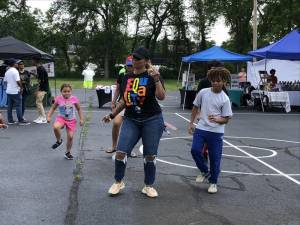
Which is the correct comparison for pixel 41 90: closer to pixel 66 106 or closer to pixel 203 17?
pixel 66 106

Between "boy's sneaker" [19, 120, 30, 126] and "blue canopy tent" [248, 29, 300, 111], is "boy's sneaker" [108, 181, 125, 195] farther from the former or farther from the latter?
"blue canopy tent" [248, 29, 300, 111]

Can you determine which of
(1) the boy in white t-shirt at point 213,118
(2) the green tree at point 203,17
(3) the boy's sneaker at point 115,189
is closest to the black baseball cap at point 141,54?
(1) the boy in white t-shirt at point 213,118

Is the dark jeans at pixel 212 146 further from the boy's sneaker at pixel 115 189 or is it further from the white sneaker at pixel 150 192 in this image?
the boy's sneaker at pixel 115 189

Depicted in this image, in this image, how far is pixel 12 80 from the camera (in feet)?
46.7

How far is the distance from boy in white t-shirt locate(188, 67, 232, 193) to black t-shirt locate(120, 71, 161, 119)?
31.3 inches

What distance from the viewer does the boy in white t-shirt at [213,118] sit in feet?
22.5

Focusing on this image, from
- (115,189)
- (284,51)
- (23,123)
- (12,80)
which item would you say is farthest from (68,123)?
(284,51)

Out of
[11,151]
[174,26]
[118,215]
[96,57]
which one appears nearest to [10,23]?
[96,57]

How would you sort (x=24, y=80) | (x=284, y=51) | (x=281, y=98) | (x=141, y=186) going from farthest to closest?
(x=281, y=98) → (x=284, y=51) → (x=24, y=80) → (x=141, y=186)

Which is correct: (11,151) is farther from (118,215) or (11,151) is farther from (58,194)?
(118,215)

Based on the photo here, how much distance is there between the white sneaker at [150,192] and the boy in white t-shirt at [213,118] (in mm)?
785

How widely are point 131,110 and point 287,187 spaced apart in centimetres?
260

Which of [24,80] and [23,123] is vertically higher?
[24,80]

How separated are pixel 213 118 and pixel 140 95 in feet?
3.69
